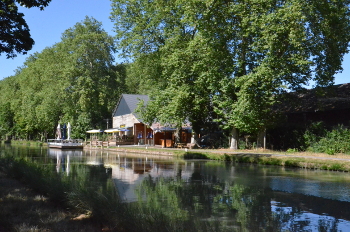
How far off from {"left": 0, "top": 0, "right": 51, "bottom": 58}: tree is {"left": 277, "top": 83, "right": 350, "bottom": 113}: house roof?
19.1 meters

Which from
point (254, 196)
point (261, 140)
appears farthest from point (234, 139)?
point (254, 196)

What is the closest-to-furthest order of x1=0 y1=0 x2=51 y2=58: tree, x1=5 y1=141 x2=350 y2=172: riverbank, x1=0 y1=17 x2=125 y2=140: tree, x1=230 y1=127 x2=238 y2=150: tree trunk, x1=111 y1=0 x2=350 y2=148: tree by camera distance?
x1=0 y1=0 x2=51 y2=58: tree
x1=5 y1=141 x2=350 y2=172: riverbank
x1=111 y1=0 x2=350 y2=148: tree
x1=230 y1=127 x2=238 y2=150: tree trunk
x1=0 y1=17 x2=125 y2=140: tree

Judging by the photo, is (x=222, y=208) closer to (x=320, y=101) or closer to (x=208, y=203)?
(x=208, y=203)

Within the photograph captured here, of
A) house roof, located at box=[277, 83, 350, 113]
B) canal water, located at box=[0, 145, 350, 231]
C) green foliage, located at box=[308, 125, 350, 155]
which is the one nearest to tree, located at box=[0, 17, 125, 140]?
house roof, located at box=[277, 83, 350, 113]

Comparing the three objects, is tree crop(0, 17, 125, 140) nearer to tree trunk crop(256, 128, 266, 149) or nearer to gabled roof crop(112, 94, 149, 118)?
gabled roof crop(112, 94, 149, 118)

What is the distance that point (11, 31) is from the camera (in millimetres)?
16234

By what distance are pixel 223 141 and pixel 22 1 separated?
2510 cm

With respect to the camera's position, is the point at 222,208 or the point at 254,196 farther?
the point at 254,196

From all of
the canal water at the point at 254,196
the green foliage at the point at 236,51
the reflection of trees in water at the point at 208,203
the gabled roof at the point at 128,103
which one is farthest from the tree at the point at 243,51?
the gabled roof at the point at 128,103

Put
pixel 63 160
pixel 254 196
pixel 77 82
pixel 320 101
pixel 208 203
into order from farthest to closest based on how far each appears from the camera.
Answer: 1. pixel 77 82
2. pixel 320 101
3. pixel 63 160
4. pixel 254 196
5. pixel 208 203

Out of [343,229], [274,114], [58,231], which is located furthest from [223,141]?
[58,231]

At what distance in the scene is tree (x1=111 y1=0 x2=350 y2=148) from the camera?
24781 mm

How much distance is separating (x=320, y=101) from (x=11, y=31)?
25.2 meters

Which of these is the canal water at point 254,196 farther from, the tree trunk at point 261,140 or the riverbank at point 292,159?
the tree trunk at point 261,140
